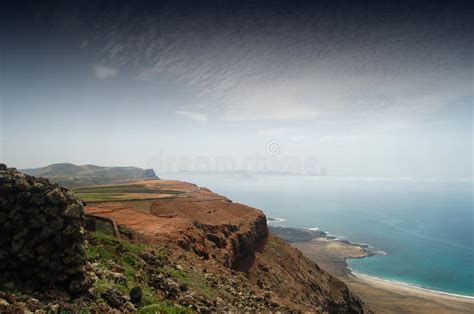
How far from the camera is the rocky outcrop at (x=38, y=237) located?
37.8 feet

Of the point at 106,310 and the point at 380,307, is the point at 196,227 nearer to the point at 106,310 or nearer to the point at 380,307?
the point at 106,310

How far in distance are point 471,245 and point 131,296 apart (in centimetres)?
20132

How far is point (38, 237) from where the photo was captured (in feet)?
39.3

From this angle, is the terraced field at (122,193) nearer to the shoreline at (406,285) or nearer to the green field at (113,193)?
the green field at (113,193)

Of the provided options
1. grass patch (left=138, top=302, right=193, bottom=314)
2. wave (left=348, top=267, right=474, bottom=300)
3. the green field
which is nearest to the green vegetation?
grass patch (left=138, top=302, right=193, bottom=314)

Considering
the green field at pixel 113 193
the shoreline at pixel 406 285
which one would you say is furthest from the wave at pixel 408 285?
the green field at pixel 113 193

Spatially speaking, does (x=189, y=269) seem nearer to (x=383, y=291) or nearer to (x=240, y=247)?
(x=240, y=247)

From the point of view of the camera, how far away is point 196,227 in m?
37.2

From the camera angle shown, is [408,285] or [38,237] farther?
[408,285]

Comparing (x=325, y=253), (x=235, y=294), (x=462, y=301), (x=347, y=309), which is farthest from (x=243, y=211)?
(x=325, y=253)

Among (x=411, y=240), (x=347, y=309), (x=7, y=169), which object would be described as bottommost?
(x=411, y=240)

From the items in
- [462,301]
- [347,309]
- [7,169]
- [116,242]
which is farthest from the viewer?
[462,301]

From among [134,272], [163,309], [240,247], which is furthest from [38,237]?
[240,247]

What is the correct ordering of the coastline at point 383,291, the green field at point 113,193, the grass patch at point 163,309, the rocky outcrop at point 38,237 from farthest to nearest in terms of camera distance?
the coastline at point 383,291, the green field at point 113,193, the grass patch at point 163,309, the rocky outcrop at point 38,237
